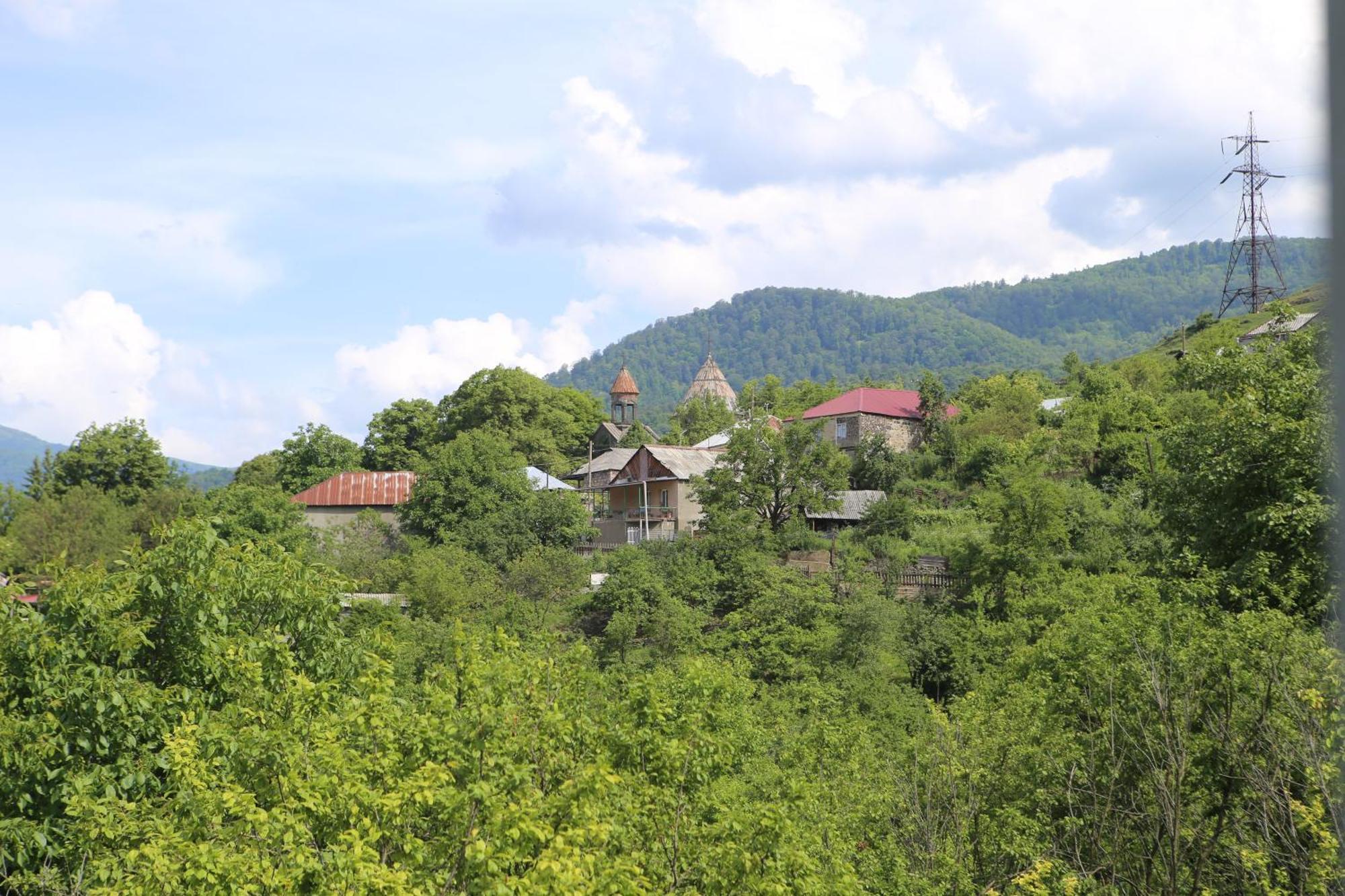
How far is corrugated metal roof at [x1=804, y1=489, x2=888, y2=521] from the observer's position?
39116mm

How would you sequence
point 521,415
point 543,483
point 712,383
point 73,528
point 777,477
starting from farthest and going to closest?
1. point 712,383
2. point 521,415
3. point 543,483
4. point 73,528
5. point 777,477

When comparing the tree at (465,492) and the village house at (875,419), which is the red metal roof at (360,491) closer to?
the tree at (465,492)

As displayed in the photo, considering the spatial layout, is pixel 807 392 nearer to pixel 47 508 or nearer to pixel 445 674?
pixel 47 508

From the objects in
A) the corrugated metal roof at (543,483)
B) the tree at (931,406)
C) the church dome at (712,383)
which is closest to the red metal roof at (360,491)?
the corrugated metal roof at (543,483)

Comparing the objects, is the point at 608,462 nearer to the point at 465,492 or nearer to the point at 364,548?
the point at 465,492

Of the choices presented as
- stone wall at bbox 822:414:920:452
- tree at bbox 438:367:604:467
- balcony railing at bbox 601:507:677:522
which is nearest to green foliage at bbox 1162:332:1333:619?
balcony railing at bbox 601:507:677:522

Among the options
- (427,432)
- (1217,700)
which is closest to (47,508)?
(427,432)

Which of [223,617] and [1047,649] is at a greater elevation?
[223,617]

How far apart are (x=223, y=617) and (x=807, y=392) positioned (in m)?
65.0

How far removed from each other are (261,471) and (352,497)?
23.6 meters

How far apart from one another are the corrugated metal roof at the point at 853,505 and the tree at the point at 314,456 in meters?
28.8

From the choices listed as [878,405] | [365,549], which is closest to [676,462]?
[878,405]

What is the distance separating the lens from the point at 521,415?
212ft

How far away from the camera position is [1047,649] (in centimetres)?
1817
